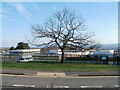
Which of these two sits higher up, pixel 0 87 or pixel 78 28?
pixel 78 28

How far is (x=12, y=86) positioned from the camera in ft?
24.9

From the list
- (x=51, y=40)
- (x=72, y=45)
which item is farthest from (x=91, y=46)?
(x=51, y=40)

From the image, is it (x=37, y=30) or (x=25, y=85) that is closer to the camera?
(x=25, y=85)

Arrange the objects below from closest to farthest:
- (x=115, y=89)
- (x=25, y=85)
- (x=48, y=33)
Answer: (x=115, y=89) → (x=25, y=85) → (x=48, y=33)

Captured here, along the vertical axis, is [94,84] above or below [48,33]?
below

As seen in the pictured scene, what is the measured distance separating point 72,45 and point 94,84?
23.1 meters

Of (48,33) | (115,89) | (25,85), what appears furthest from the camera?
(48,33)

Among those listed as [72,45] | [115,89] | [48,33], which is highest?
[48,33]

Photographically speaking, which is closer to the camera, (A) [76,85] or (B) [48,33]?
(A) [76,85]

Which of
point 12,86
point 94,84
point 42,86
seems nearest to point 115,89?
point 94,84

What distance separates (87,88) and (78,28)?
25111mm

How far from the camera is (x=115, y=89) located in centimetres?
724

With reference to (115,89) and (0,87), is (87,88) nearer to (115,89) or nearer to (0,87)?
(115,89)

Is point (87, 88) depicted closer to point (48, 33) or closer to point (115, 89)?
point (115, 89)
